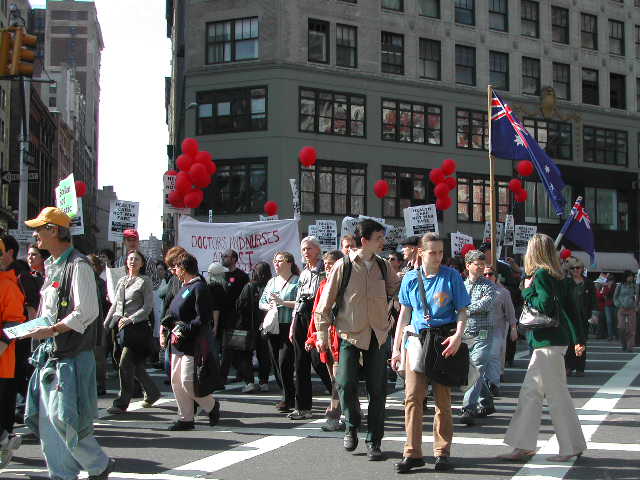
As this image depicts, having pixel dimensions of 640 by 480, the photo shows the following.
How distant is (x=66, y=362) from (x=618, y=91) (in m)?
45.0

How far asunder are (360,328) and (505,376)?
7377 millimetres

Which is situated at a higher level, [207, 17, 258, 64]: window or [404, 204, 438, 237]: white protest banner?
[207, 17, 258, 64]: window

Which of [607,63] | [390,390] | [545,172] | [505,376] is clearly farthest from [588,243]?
[607,63]

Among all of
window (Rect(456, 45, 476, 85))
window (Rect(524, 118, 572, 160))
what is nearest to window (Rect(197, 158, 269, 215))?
window (Rect(456, 45, 476, 85))

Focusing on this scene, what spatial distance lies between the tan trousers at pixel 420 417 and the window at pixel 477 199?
33132mm

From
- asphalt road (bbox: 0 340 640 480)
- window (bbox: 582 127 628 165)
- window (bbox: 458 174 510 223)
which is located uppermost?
window (bbox: 582 127 628 165)

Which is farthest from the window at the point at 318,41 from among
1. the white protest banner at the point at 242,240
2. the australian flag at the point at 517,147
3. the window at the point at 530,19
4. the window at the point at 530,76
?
the white protest banner at the point at 242,240

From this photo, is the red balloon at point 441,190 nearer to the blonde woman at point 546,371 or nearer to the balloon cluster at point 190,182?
the balloon cluster at point 190,182

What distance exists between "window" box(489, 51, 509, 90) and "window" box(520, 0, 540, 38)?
80.8 inches

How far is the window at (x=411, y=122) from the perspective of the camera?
124 feet

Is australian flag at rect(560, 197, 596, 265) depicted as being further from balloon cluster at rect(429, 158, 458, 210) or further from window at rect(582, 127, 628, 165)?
window at rect(582, 127, 628, 165)

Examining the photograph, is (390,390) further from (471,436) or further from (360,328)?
(360,328)

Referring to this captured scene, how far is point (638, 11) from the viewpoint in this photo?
4722cm

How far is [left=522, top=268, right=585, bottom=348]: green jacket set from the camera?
7168 mm
